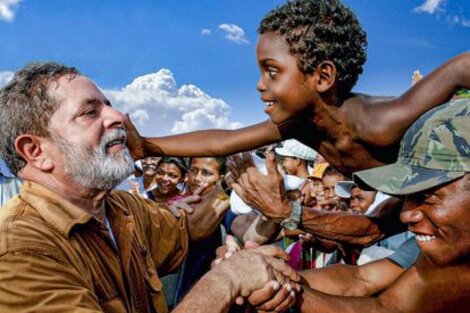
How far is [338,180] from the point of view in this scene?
5617mm

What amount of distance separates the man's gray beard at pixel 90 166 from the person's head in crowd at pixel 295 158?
4.34 meters

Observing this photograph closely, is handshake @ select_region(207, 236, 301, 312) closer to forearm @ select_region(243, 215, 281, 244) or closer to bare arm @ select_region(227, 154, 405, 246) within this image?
bare arm @ select_region(227, 154, 405, 246)

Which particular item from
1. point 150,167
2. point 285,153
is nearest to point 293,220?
point 285,153

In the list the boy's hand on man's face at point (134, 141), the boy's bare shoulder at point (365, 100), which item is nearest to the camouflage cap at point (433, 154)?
the boy's bare shoulder at point (365, 100)

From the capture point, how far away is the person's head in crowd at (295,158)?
6684mm

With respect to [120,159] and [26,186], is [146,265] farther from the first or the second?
[26,186]

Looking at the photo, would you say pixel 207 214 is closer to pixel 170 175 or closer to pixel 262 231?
pixel 262 231

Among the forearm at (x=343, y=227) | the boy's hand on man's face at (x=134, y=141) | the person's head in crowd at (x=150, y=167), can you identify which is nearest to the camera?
the forearm at (x=343, y=227)

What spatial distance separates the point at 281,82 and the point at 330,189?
9.51ft

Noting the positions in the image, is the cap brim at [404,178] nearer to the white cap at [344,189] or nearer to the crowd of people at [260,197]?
the crowd of people at [260,197]

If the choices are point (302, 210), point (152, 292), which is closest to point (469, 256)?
point (302, 210)

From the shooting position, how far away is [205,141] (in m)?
3.50

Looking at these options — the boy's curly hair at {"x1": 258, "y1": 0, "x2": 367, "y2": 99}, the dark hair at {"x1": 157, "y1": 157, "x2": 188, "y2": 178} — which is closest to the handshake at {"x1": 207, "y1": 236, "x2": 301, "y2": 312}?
the boy's curly hair at {"x1": 258, "y1": 0, "x2": 367, "y2": 99}

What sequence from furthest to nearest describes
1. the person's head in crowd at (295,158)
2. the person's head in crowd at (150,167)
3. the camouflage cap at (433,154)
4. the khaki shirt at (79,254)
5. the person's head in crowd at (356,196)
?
the person's head in crowd at (150,167)
the person's head in crowd at (295,158)
the person's head in crowd at (356,196)
the camouflage cap at (433,154)
the khaki shirt at (79,254)
